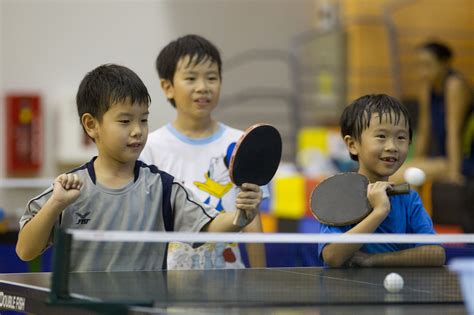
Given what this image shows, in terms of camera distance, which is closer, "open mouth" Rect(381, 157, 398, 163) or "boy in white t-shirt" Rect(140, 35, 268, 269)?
"open mouth" Rect(381, 157, 398, 163)

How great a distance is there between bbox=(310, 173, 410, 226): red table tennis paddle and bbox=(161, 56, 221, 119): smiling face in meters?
0.94

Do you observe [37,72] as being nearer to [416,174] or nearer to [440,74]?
[440,74]

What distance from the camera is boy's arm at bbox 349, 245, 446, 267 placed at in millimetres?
3439

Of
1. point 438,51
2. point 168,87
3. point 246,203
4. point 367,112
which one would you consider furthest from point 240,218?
point 438,51

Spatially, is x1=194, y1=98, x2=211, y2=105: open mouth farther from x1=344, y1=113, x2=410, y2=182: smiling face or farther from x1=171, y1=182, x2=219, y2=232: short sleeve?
x1=344, y1=113, x2=410, y2=182: smiling face

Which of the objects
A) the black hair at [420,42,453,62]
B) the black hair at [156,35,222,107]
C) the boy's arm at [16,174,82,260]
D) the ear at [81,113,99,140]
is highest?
the black hair at [420,42,453,62]

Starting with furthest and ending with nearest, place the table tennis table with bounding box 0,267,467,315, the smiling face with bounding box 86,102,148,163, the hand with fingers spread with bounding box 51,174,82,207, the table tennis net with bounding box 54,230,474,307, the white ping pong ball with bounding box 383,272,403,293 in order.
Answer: the smiling face with bounding box 86,102,148,163
the hand with fingers spread with bounding box 51,174,82,207
the white ping pong ball with bounding box 383,272,403,293
the table tennis net with bounding box 54,230,474,307
the table tennis table with bounding box 0,267,467,315

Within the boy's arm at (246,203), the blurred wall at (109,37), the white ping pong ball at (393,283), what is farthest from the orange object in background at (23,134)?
the white ping pong ball at (393,283)

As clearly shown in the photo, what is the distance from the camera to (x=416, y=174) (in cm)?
402

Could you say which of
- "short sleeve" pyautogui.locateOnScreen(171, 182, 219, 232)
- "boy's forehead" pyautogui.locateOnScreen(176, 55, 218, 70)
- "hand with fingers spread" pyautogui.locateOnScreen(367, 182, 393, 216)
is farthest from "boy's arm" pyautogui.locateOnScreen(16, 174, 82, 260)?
"boy's forehead" pyautogui.locateOnScreen(176, 55, 218, 70)

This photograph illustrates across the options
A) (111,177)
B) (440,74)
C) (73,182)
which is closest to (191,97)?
(111,177)

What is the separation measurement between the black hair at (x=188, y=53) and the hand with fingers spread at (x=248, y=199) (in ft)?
3.74

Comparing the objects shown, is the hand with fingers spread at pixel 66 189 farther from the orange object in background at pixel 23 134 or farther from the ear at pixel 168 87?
the orange object in background at pixel 23 134

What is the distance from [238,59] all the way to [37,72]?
91.7 inches
